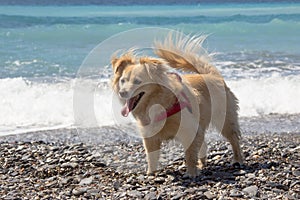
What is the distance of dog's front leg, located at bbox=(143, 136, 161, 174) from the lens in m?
5.71

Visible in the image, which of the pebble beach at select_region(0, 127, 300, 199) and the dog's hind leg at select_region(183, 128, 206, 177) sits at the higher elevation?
the dog's hind leg at select_region(183, 128, 206, 177)

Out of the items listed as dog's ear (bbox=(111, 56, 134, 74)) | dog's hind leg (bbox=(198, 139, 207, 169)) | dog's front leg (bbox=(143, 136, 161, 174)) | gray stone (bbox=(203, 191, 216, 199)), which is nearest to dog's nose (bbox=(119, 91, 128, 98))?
dog's ear (bbox=(111, 56, 134, 74))

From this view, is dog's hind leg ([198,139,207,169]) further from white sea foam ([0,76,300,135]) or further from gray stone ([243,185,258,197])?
white sea foam ([0,76,300,135])

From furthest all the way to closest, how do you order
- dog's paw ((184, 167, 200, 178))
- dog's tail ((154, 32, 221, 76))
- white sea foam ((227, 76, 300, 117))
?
white sea foam ((227, 76, 300, 117)) < dog's tail ((154, 32, 221, 76)) < dog's paw ((184, 167, 200, 178))

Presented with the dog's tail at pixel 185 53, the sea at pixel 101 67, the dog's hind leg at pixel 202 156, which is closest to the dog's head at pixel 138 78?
the dog's tail at pixel 185 53

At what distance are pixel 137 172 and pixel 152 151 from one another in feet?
0.94

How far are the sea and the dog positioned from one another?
833 mm

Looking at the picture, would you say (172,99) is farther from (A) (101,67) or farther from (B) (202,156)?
(A) (101,67)

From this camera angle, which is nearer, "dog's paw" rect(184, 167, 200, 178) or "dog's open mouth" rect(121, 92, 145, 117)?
"dog's open mouth" rect(121, 92, 145, 117)

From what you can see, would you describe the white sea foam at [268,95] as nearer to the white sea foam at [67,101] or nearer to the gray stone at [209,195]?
the white sea foam at [67,101]

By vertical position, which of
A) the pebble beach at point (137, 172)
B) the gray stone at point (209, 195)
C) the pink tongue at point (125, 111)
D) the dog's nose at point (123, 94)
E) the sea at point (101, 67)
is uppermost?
the dog's nose at point (123, 94)

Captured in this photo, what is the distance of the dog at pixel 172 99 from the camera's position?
214 inches

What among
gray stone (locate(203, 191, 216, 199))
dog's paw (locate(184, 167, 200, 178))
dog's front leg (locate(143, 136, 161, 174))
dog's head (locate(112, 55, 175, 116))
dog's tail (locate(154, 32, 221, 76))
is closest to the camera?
gray stone (locate(203, 191, 216, 199))

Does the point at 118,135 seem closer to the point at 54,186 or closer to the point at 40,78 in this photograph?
the point at 54,186
